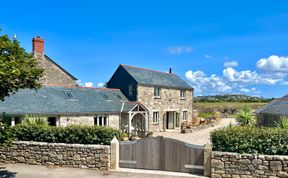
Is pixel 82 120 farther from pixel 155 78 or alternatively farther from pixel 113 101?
pixel 155 78

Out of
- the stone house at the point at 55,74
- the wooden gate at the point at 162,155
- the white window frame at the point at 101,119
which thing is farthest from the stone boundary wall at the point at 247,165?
the stone house at the point at 55,74

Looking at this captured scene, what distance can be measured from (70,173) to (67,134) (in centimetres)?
209

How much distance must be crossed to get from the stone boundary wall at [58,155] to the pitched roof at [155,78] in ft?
56.0

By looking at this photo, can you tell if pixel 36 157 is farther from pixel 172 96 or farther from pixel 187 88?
pixel 187 88

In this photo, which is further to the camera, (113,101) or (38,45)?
(113,101)

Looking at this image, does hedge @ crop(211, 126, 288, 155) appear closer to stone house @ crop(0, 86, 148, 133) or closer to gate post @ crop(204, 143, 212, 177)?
gate post @ crop(204, 143, 212, 177)

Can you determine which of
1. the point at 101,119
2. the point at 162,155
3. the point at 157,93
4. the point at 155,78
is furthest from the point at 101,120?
the point at 162,155

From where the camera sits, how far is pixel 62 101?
23469mm

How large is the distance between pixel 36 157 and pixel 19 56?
5700 millimetres

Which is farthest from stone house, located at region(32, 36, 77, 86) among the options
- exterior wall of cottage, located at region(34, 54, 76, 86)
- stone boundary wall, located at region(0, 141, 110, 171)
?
stone boundary wall, located at region(0, 141, 110, 171)

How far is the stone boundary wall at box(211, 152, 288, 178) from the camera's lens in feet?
35.4

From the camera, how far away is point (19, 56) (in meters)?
10.6

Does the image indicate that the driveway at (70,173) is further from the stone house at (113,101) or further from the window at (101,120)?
the window at (101,120)

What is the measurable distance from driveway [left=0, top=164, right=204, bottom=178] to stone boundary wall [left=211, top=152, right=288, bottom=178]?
1154mm
